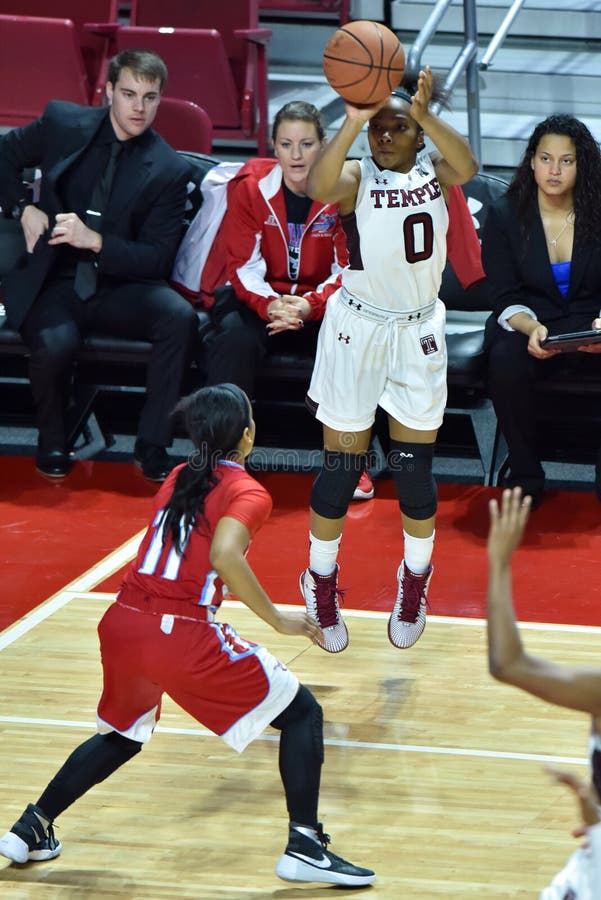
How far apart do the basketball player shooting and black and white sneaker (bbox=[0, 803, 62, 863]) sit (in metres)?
1.46

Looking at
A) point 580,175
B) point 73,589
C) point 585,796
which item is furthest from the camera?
point 580,175

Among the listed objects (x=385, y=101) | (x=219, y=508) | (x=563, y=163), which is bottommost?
(x=219, y=508)

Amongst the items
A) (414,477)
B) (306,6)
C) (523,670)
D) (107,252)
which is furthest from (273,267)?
(523,670)

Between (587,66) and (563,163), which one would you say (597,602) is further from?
(587,66)

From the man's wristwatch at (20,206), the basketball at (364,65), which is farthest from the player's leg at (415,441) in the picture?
the man's wristwatch at (20,206)

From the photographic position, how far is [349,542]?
234 inches

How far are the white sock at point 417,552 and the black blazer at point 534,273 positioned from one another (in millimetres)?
1799

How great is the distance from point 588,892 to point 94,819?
1730 mm

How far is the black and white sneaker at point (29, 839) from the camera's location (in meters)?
3.45

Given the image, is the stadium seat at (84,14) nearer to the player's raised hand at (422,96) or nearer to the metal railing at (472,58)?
the metal railing at (472,58)

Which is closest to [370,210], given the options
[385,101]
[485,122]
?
[385,101]

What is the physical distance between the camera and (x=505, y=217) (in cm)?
628

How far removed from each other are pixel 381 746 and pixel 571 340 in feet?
7.69

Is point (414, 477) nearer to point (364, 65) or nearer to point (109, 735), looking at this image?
point (364, 65)
